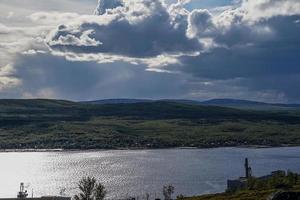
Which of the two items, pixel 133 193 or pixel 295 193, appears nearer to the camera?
pixel 295 193

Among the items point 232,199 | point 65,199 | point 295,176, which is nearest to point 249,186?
point 295,176

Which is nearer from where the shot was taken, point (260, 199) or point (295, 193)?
point (295, 193)

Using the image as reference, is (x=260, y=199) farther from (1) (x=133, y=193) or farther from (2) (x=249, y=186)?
(1) (x=133, y=193)

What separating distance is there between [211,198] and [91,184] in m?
33.5

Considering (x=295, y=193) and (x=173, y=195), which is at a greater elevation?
(x=295, y=193)

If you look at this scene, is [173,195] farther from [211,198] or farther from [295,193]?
[295,193]

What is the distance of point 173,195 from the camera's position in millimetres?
192625

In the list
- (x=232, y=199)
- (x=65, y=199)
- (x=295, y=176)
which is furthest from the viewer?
(x=295, y=176)

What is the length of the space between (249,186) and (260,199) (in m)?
39.1

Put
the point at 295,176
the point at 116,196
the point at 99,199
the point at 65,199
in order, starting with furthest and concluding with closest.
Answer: the point at 116,196 < the point at 295,176 < the point at 65,199 < the point at 99,199

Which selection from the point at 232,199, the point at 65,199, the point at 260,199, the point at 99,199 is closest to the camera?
the point at 99,199

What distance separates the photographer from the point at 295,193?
2391 inches

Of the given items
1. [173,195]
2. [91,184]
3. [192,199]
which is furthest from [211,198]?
[173,195]

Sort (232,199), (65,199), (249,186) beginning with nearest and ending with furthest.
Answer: (232,199) < (65,199) < (249,186)
